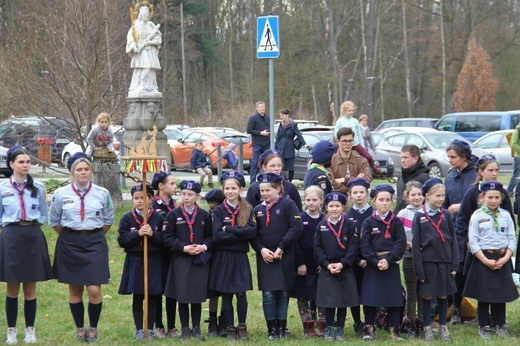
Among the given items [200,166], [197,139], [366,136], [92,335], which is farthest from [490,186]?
[197,139]

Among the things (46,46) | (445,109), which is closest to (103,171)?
(46,46)

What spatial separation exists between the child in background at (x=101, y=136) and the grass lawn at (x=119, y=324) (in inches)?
126

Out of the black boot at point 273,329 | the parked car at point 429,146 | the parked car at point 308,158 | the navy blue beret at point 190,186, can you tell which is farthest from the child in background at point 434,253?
the parked car at point 429,146

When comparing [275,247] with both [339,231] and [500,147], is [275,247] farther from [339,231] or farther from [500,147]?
[500,147]

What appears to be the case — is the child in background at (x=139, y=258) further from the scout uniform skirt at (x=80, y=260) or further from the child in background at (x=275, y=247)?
the child in background at (x=275, y=247)

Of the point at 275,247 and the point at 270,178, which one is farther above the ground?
the point at 270,178

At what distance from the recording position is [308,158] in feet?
67.1

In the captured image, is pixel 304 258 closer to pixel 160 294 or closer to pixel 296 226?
pixel 296 226

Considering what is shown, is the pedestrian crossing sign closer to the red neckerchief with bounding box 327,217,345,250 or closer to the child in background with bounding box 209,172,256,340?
the child in background with bounding box 209,172,256,340


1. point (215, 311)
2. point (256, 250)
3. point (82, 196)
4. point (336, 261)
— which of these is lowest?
point (215, 311)

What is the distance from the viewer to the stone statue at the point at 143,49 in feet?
81.6

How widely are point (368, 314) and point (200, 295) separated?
1.64 meters

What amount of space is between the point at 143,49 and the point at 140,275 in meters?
16.9

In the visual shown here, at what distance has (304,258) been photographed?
9.59 m
